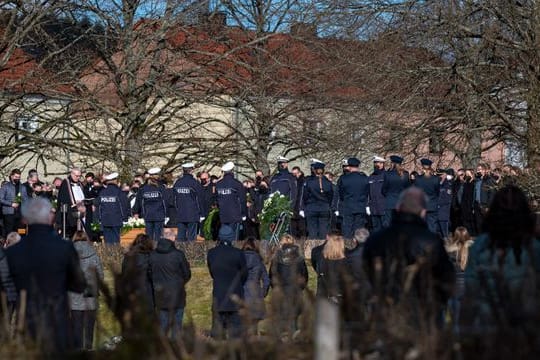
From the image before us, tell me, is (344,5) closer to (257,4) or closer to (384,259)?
(257,4)

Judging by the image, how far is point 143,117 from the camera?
3434cm

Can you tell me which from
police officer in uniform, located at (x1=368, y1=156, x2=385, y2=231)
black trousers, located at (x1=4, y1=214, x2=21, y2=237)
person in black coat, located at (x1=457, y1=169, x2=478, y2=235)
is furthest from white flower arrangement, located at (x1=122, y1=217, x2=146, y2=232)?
person in black coat, located at (x1=457, y1=169, x2=478, y2=235)

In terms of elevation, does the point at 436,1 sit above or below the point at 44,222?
above

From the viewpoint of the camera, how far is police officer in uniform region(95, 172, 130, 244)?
931 inches

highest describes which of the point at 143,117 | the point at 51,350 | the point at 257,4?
the point at 257,4

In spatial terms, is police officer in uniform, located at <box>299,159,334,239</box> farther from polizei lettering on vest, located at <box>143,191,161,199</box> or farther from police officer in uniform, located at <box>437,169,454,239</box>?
polizei lettering on vest, located at <box>143,191,161,199</box>

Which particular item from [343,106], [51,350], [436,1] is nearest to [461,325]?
[51,350]

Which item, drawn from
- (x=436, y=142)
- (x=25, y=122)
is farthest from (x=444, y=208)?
(x=25, y=122)

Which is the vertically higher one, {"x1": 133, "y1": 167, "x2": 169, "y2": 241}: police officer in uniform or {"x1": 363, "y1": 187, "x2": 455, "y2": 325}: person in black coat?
{"x1": 133, "y1": 167, "x2": 169, "y2": 241}: police officer in uniform

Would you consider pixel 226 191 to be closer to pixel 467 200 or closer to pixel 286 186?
pixel 286 186

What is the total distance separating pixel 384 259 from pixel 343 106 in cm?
2643

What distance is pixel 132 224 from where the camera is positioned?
84.7ft

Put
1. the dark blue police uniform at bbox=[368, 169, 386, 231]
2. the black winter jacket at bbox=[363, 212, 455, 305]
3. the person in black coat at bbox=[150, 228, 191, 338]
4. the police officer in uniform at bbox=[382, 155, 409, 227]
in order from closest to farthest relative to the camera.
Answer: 1. the black winter jacket at bbox=[363, 212, 455, 305]
2. the person in black coat at bbox=[150, 228, 191, 338]
3. the police officer in uniform at bbox=[382, 155, 409, 227]
4. the dark blue police uniform at bbox=[368, 169, 386, 231]

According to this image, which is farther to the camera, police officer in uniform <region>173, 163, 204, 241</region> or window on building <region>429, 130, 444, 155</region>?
window on building <region>429, 130, 444, 155</region>
